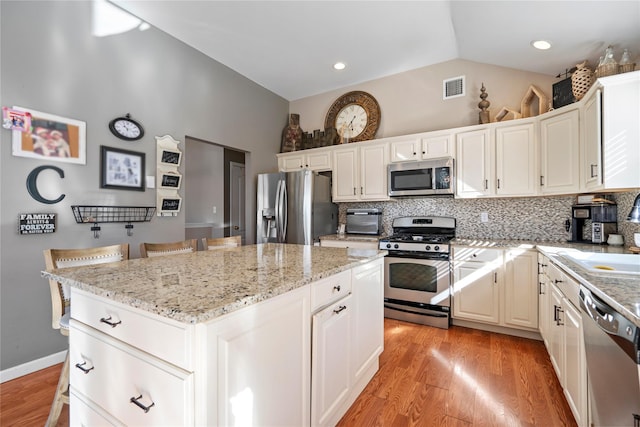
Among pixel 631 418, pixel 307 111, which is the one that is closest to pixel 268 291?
pixel 631 418

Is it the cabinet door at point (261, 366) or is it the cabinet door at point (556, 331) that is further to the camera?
the cabinet door at point (556, 331)

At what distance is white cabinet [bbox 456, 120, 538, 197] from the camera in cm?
292

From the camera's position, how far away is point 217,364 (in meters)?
0.89

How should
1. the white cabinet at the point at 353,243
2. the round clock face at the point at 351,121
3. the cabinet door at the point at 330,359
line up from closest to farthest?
the cabinet door at the point at 330,359
the white cabinet at the point at 353,243
the round clock face at the point at 351,121

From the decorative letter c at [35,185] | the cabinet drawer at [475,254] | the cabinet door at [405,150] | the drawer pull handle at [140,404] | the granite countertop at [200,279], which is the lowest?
the drawer pull handle at [140,404]

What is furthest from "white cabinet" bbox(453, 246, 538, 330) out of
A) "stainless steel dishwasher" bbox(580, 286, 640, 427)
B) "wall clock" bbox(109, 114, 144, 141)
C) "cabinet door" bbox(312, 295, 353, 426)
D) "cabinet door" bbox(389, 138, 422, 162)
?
"wall clock" bbox(109, 114, 144, 141)

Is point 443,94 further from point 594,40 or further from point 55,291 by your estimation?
point 55,291

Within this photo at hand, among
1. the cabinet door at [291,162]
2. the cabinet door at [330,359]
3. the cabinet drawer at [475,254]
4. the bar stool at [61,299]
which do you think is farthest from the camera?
the cabinet door at [291,162]

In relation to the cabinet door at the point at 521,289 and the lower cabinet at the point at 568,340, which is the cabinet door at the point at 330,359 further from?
the cabinet door at the point at 521,289

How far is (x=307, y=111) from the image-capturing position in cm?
478

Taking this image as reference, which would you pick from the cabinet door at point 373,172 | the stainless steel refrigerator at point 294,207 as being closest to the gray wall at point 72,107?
the stainless steel refrigerator at point 294,207

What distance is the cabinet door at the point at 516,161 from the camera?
9.53 feet

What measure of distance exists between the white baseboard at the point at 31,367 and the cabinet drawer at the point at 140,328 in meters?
1.65

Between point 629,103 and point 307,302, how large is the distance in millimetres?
2459
